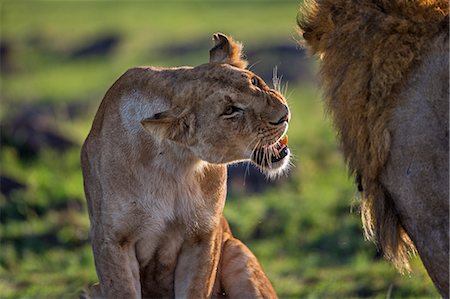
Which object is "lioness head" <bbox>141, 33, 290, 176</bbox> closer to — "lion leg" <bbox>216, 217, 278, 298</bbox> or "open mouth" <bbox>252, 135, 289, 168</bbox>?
"open mouth" <bbox>252, 135, 289, 168</bbox>

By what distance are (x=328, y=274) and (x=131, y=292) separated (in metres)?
2.63

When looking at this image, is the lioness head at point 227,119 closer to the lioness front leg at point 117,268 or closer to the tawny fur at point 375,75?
the tawny fur at point 375,75

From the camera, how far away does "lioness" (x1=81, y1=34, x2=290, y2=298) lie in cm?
352

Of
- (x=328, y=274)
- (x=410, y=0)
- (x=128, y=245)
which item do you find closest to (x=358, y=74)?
(x=410, y=0)

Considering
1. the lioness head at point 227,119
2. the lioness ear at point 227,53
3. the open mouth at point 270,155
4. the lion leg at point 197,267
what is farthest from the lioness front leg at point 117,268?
the lioness ear at point 227,53

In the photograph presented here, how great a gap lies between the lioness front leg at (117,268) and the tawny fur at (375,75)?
34.1 inches

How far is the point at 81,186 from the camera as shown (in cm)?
852

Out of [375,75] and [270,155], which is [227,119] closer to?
[270,155]

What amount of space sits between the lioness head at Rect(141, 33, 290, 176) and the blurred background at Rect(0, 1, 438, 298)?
0.69 feet

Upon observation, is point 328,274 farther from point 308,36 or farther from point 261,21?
point 261,21

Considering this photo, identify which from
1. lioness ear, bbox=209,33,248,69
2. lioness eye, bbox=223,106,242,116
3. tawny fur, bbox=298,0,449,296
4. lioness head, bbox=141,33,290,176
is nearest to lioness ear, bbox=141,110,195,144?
lioness head, bbox=141,33,290,176

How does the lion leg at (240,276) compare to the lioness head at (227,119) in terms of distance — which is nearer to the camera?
the lioness head at (227,119)

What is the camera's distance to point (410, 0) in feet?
10.8

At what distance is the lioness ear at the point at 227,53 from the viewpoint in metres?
3.82
